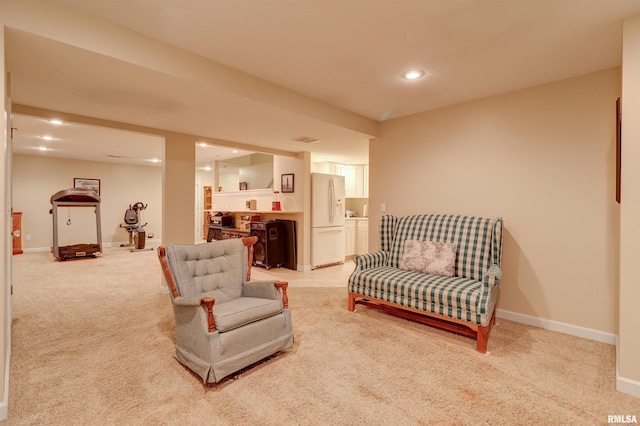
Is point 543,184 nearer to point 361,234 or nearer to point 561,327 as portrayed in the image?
point 561,327

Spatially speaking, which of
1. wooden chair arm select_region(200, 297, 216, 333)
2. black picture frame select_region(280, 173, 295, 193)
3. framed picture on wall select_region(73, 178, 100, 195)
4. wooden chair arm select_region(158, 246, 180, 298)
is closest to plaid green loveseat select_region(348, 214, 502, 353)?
wooden chair arm select_region(200, 297, 216, 333)

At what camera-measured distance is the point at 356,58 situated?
2.57 m

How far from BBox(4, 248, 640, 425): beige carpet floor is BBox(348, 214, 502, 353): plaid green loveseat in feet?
0.73

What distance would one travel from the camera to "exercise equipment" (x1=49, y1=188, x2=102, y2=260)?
6523 mm

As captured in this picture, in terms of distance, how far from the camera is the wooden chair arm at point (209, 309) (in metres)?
2.03

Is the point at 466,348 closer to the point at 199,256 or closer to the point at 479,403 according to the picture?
the point at 479,403

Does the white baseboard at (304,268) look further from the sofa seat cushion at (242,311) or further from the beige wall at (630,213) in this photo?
the beige wall at (630,213)

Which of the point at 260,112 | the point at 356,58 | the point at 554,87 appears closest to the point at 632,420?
the point at 554,87

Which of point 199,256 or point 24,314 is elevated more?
point 199,256

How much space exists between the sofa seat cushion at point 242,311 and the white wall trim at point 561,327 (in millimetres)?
2427

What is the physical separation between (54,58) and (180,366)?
2292 mm

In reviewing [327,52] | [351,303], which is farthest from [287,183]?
[327,52]

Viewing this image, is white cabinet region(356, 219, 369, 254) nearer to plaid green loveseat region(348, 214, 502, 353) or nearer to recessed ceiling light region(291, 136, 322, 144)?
recessed ceiling light region(291, 136, 322, 144)

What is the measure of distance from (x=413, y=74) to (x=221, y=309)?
2541mm
